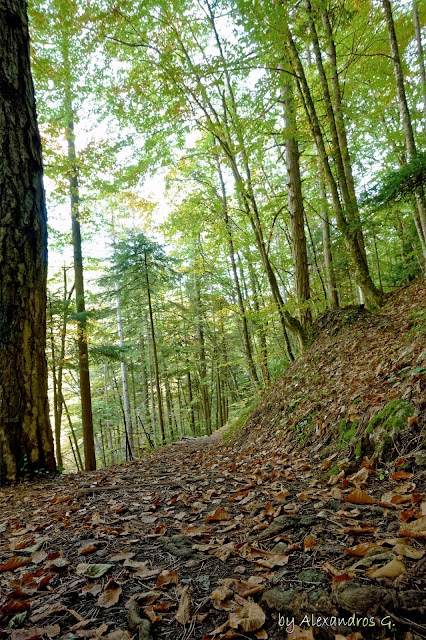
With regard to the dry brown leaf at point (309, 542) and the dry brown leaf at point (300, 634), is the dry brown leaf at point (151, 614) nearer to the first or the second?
the dry brown leaf at point (300, 634)

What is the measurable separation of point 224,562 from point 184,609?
1.39 feet

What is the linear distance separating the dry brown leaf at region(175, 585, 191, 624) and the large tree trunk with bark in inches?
134

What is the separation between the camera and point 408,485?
209 centimetres

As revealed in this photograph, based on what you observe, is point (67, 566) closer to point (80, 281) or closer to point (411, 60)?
point (80, 281)

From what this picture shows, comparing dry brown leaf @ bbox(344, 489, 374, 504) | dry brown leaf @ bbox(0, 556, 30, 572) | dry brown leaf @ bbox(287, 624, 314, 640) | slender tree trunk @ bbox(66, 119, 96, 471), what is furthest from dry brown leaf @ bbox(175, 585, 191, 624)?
slender tree trunk @ bbox(66, 119, 96, 471)

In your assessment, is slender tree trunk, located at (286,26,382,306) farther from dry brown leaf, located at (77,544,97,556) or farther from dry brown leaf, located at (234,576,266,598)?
dry brown leaf, located at (77,544,97,556)

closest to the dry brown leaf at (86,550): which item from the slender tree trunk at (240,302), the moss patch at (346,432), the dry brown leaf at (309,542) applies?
the dry brown leaf at (309,542)

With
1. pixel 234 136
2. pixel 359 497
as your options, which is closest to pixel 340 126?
pixel 234 136

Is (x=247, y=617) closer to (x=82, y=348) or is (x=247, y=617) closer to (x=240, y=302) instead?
(x=82, y=348)

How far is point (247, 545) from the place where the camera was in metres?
1.84

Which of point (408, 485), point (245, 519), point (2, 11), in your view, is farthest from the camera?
point (2, 11)

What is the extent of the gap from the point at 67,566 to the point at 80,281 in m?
9.35

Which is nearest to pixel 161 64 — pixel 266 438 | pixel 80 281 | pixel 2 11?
pixel 2 11

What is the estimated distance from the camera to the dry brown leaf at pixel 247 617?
119 cm
